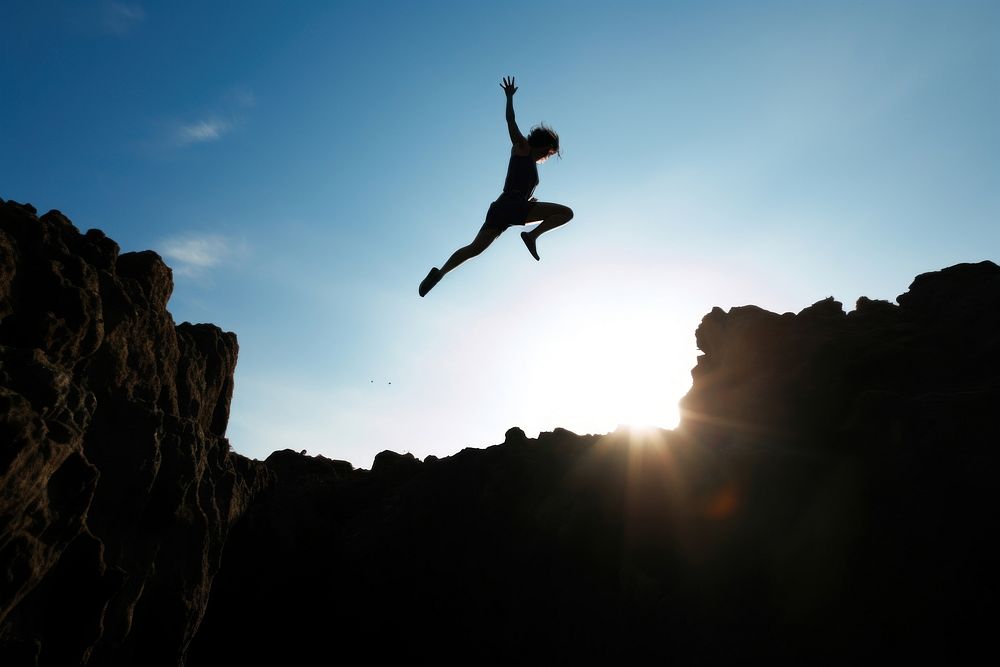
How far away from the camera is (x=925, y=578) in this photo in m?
9.59

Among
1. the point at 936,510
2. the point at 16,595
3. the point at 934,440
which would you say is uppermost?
the point at 934,440

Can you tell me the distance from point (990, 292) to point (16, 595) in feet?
55.0

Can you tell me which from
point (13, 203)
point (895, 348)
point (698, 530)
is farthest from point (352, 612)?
point (895, 348)

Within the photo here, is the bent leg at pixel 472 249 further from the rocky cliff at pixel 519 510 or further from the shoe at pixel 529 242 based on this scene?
Answer: the rocky cliff at pixel 519 510

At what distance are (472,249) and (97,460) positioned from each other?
237 inches

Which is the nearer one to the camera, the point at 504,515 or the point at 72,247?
the point at 72,247

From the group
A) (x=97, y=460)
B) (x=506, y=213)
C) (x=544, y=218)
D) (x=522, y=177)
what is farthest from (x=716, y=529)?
(x=97, y=460)

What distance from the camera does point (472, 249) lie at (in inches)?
396

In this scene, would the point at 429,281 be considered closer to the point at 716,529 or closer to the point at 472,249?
the point at 472,249

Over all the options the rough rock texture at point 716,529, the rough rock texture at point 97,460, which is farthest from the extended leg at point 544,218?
the rough rock texture at point 97,460

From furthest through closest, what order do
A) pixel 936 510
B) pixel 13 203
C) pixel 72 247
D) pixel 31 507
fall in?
pixel 936 510, pixel 72 247, pixel 13 203, pixel 31 507

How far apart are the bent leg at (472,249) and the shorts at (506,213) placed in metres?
0.06

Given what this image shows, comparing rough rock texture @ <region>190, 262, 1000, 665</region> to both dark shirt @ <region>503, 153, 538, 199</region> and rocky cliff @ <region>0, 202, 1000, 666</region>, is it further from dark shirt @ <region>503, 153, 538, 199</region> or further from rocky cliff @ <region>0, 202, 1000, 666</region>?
dark shirt @ <region>503, 153, 538, 199</region>

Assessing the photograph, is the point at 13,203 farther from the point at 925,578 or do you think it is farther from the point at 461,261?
the point at 925,578
